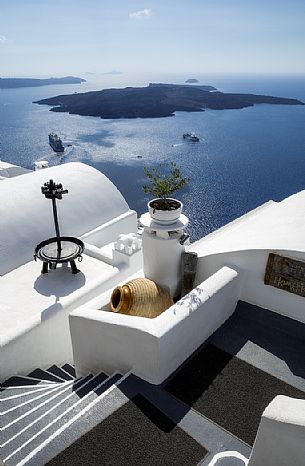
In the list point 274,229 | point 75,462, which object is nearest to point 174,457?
point 75,462

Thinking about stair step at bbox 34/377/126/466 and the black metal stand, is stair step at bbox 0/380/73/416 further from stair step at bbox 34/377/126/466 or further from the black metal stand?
the black metal stand

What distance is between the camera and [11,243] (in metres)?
15.7

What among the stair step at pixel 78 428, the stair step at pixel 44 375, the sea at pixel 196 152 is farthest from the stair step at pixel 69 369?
the sea at pixel 196 152

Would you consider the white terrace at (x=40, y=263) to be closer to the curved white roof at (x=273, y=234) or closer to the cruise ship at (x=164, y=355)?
the cruise ship at (x=164, y=355)

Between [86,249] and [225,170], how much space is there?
84.6 m

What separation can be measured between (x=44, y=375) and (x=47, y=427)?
4139 millimetres

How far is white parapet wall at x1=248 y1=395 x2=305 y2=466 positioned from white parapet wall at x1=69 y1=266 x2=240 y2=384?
2.86 meters

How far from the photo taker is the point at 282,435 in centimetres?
529

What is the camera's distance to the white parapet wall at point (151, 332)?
310 inches

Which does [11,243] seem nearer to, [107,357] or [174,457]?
[107,357]

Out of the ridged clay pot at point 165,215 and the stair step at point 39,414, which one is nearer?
the stair step at point 39,414

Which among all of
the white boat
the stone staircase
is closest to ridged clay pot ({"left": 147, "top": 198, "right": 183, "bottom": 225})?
the stone staircase

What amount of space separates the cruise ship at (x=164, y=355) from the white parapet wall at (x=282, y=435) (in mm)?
19

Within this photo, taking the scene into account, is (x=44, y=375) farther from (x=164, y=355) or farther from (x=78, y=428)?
(x=164, y=355)
